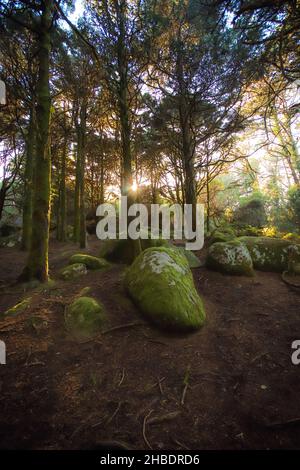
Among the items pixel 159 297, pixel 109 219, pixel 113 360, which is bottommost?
pixel 113 360

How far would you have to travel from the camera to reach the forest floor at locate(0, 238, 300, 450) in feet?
7.57

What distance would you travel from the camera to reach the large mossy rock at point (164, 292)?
4.07m

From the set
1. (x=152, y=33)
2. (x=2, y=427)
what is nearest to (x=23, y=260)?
(x=2, y=427)

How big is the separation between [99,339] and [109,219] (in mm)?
15344

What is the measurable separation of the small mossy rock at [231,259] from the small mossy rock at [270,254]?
61 cm

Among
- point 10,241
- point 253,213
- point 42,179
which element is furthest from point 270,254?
point 10,241

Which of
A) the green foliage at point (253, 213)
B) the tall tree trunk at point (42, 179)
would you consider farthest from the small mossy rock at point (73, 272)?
the green foliage at point (253, 213)

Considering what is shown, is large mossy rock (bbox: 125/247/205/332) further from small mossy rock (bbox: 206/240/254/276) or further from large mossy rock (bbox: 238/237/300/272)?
large mossy rock (bbox: 238/237/300/272)

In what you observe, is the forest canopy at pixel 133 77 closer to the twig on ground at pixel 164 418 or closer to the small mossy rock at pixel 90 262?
the small mossy rock at pixel 90 262

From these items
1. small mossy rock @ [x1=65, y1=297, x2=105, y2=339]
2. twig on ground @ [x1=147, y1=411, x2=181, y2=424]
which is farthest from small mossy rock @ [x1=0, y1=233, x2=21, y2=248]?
twig on ground @ [x1=147, y1=411, x2=181, y2=424]

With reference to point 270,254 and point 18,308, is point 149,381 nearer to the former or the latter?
point 18,308

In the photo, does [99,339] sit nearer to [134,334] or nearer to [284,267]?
[134,334]

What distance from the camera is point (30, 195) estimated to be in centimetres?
1151

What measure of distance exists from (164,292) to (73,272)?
11.5ft
